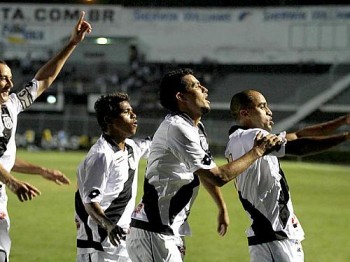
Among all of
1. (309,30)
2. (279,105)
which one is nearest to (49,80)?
(279,105)

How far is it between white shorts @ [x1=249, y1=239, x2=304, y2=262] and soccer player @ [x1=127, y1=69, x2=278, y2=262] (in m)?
0.52

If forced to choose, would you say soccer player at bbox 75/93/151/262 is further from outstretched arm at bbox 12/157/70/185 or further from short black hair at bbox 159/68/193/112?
short black hair at bbox 159/68/193/112

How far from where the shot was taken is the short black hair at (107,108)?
589cm

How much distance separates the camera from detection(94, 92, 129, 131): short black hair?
19.3 feet

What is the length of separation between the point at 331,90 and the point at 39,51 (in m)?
18.2

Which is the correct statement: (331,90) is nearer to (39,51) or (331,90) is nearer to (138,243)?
(39,51)

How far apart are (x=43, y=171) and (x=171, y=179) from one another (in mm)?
1336

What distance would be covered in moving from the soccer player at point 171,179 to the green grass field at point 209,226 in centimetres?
470

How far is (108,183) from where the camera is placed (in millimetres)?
5734

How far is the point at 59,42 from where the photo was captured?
164 feet

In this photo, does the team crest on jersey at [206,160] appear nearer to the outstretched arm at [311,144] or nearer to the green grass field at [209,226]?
the outstretched arm at [311,144]

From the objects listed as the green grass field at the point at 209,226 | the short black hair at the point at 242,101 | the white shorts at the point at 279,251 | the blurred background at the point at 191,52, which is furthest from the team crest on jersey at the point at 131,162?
the blurred background at the point at 191,52

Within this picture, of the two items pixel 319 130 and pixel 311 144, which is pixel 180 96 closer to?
pixel 311 144

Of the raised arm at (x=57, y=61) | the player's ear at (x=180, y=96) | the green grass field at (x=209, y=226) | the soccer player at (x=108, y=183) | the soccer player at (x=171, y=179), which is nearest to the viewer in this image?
the soccer player at (x=171, y=179)
